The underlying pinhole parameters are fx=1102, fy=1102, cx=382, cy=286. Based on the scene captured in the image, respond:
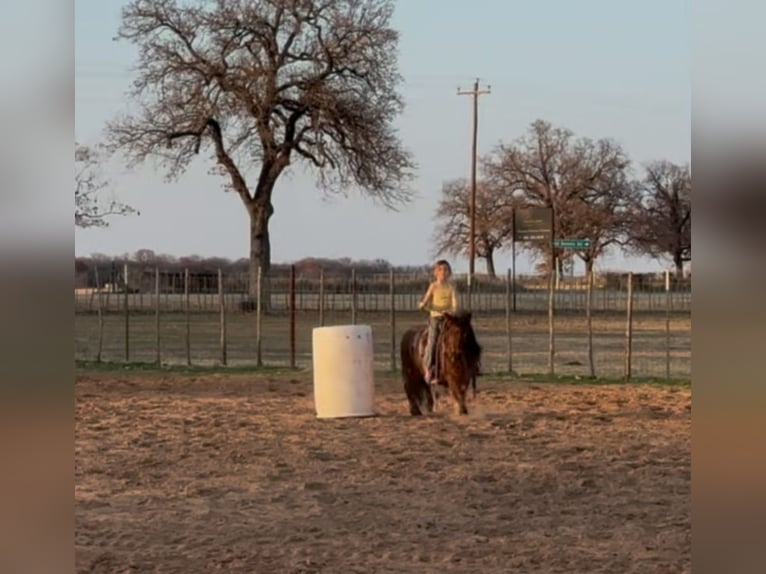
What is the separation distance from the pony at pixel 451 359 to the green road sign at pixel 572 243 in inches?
493

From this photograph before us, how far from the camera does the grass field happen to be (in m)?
12.3

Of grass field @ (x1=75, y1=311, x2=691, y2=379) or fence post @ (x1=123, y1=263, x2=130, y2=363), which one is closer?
grass field @ (x1=75, y1=311, x2=691, y2=379)

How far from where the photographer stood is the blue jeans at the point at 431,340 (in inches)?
300

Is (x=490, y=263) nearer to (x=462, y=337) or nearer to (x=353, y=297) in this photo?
(x=353, y=297)

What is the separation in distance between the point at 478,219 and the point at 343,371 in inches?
618

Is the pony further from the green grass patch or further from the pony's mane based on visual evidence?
the green grass patch

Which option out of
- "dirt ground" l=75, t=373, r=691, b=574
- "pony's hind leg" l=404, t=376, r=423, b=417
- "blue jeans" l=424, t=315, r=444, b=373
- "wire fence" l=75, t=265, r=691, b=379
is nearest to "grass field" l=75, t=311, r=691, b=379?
"wire fence" l=75, t=265, r=691, b=379

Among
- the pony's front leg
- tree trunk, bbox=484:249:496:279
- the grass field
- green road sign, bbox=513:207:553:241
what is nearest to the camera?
the pony's front leg

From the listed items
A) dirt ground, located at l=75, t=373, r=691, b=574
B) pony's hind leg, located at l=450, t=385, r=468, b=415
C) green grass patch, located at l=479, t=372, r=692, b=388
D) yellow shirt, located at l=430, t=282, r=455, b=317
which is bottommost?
dirt ground, located at l=75, t=373, r=691, b=574

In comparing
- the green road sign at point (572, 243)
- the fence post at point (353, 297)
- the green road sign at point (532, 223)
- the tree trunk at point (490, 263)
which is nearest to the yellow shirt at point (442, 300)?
the fence post at point (353, 297)

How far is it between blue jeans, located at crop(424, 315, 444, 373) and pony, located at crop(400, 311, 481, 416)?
25mm
